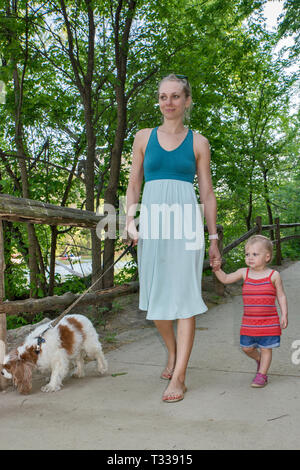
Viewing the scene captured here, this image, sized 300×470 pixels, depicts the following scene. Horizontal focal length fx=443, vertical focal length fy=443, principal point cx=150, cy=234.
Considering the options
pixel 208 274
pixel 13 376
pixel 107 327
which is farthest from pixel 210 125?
pixel 13 376

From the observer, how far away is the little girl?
296 centimetres

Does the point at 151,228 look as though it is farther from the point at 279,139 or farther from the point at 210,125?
the point at 279,139

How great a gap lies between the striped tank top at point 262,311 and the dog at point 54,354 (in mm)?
1226

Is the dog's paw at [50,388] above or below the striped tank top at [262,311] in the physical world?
below

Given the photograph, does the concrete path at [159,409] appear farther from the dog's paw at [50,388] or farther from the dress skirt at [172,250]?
the dress skirt at [172,250]

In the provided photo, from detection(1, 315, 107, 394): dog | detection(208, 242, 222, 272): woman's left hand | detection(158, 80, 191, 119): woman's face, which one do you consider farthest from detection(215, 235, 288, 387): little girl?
detection(1, 315, 107, 394): dog

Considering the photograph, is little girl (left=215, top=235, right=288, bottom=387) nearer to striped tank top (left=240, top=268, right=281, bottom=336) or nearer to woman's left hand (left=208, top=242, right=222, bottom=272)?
striped tank top (left=240, top=268, right=281, bottom=336)

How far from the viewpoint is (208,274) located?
332 inches

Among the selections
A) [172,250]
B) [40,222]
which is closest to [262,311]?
[172,250]

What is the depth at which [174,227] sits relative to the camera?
2.96m

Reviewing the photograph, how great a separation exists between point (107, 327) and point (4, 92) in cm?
398

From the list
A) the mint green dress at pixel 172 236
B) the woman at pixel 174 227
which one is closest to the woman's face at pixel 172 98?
the woman at pixel 174 227

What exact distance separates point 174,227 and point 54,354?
1258mm

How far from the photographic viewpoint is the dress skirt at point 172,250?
9.55 feet
